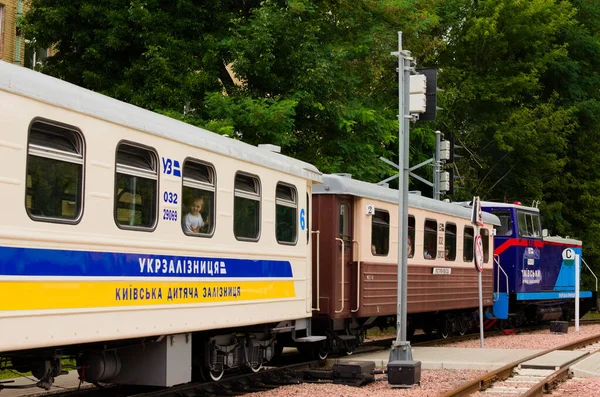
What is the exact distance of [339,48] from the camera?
2558 cm

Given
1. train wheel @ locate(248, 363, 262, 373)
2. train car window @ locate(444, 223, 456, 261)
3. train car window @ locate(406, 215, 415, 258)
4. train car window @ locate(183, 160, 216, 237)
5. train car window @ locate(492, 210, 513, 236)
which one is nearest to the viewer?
train car window @ locate(183, 160, 216, 237)

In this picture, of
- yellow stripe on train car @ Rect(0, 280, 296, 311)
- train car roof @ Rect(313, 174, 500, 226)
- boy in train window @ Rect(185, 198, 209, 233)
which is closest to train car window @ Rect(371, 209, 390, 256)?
train car roof @ Rect(313, 174, 500, 226)

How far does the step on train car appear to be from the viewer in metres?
15.5

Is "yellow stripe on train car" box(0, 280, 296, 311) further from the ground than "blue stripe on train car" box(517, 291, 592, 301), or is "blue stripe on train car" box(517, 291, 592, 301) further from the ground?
"blue stripe on train car" box(517, 291, 592, 301)

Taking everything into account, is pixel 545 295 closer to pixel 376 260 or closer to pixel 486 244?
pixel 486 244

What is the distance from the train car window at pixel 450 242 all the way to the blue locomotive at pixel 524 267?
13.5 feet

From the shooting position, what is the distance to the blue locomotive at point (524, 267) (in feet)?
81.5

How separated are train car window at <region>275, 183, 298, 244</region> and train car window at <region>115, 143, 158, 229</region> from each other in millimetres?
3183

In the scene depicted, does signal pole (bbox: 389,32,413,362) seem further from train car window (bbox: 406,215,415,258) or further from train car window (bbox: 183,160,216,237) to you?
train car window (bbox: 406,215,415,258)

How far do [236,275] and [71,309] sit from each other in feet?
11.1

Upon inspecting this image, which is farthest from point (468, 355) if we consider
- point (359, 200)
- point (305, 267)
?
point (305, 267)

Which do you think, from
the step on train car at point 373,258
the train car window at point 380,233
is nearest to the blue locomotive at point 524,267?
the step on train car at point 373,258

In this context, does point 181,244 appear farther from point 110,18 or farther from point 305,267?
point 110,18

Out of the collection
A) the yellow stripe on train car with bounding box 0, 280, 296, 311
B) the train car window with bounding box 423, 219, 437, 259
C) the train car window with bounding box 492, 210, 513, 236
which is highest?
the train car window with bounding box 492, 210, 513, 236
